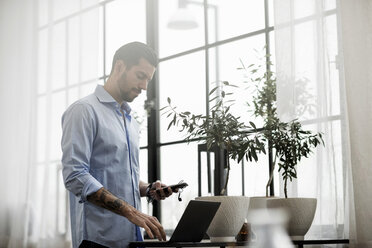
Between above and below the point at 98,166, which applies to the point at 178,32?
above

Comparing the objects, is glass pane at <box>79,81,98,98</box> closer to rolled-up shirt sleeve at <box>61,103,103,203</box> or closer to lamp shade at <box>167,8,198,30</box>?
lamp shade at <box>167,8,198,30</box>

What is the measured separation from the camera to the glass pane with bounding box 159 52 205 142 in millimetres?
4707

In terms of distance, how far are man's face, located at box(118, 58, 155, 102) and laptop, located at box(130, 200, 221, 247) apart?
2.22 ft

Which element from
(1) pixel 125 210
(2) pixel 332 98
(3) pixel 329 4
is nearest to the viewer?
(1) pixel 125 210

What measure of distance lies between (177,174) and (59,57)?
5.82ft

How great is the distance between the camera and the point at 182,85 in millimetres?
4887

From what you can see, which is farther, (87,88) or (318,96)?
(87,88)

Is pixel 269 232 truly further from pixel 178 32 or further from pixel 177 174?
pixel 178 32

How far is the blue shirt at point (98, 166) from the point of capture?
2121 mm

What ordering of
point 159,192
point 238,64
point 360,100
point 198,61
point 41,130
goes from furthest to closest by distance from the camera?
point 41,130, point 198,61, point 238,64, point 360,100, point 159,192

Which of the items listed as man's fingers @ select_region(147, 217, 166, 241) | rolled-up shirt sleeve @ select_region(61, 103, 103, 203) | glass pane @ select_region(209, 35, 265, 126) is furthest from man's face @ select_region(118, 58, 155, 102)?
glass pane @ select_region(209, 35, 265, 126)

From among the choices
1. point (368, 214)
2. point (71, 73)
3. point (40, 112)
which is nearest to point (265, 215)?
point (368, 214)

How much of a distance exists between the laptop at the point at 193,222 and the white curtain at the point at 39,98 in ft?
11.1

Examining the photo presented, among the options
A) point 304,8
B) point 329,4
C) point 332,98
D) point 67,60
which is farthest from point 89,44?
point 332,98
